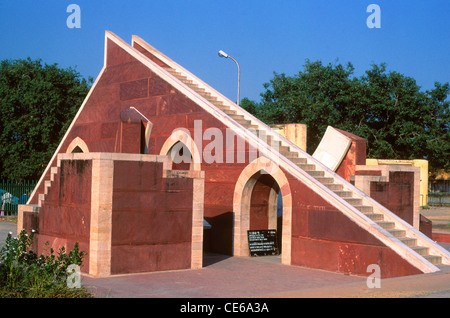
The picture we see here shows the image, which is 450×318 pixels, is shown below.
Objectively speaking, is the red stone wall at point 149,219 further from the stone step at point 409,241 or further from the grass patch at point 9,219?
the grass patch at point 9,219

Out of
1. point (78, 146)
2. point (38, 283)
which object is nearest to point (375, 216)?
point (38, 283)

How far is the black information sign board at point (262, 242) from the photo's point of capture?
16.1 meters

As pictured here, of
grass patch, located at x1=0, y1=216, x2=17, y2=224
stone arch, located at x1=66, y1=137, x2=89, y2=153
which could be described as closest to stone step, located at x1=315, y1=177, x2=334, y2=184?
stone arch, located at x1=66, y1=137, x2=89, y2=153

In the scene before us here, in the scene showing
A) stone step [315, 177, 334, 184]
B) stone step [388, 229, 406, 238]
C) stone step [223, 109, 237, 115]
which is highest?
stone step [223, 109, 237, 115]

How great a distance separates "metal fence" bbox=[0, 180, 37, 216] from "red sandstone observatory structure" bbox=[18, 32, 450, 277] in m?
12.9

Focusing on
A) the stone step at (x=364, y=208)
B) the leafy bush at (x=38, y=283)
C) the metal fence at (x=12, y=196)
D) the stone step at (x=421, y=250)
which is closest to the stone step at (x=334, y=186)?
the stone step at (x=364, y=208)

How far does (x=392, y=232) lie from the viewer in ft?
45.8

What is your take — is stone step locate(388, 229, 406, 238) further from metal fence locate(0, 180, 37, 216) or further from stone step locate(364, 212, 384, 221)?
metal fence locate(0, 180, 37, 216)

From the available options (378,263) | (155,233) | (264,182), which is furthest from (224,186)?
(378,263)

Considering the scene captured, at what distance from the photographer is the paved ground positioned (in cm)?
957

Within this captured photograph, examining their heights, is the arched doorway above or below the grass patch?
above

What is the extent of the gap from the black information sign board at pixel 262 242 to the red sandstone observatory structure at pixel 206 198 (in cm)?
25
